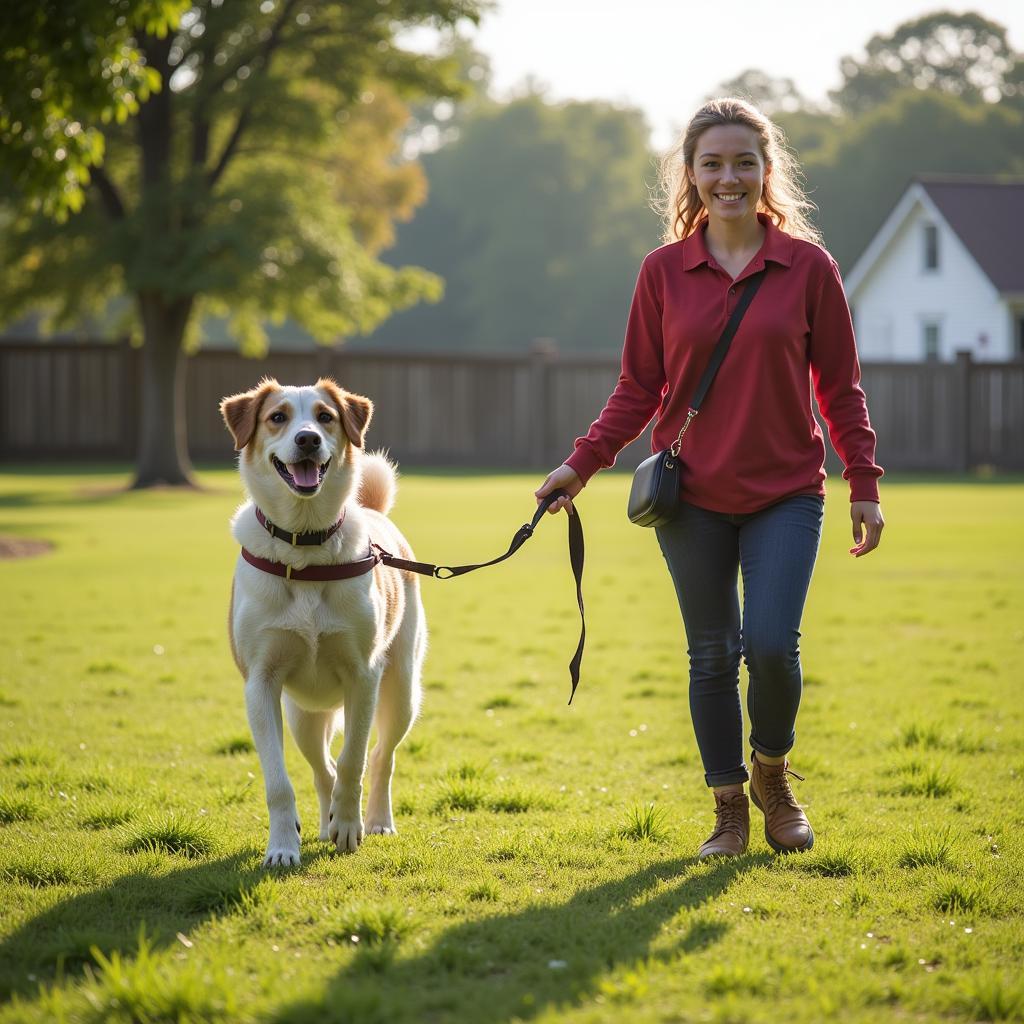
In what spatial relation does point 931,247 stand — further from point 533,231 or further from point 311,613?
point 311,613

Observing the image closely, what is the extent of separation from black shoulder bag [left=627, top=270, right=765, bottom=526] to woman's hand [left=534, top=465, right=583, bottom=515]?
0.23 metres

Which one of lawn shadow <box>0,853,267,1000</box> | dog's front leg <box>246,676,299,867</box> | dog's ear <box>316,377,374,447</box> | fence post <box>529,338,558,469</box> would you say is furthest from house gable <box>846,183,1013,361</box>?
lawn shadow <box>0,853,267,1000</box>

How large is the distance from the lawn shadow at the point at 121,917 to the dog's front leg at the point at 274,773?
0.33 feet

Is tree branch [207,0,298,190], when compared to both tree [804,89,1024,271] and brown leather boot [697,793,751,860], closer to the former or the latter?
brown leather boot [697,793,751,860]

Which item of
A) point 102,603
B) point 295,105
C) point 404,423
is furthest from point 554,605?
point 404,423

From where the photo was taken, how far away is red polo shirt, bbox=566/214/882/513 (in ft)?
14.1

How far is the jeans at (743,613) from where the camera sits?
4.27 meters

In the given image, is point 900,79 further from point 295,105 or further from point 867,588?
point 867,588

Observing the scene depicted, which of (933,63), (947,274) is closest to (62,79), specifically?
(947,274)

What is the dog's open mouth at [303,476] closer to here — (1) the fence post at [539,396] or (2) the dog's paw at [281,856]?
(2) the dog's paw at [281,856]

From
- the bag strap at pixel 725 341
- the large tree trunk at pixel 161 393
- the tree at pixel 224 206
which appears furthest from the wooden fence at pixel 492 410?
the bag strap at pixel 725 341

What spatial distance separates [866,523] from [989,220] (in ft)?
123

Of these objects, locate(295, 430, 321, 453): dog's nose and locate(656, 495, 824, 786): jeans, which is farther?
locate(295, 430, 321, 453): dog's nose

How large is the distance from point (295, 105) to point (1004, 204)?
25.2m
